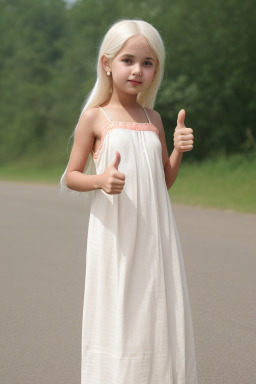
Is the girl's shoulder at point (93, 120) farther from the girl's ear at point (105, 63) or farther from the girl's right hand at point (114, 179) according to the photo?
the girl's right hand at point (114, 179)

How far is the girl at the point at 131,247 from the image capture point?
10.0 feet

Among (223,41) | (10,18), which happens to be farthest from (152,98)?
(10,18)

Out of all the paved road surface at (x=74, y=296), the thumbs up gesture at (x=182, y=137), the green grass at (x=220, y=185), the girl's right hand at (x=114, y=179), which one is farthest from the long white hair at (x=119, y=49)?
the green grass at (x=220, y=185)

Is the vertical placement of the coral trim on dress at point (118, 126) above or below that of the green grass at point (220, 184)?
below

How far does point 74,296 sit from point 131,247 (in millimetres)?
3277

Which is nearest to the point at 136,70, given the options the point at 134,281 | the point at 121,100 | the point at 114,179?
the point at 121,100

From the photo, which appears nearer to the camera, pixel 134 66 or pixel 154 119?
pixel 134 66

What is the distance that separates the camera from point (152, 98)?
3.40m

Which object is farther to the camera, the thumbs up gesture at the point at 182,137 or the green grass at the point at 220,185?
the green grass at the point at 220,185

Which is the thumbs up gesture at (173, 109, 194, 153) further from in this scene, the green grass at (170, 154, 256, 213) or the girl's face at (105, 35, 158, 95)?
the green grass at (170, 154, 256, 213)

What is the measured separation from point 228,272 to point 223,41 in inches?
756

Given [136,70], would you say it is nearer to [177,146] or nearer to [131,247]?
[177,146]

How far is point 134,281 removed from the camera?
306cm

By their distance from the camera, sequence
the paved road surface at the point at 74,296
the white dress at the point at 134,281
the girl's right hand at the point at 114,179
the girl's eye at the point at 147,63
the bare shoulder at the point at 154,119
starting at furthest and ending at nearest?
the paved road surface at the point at 74,296 → the bare shoulder at the point at 154,119 → the girl's eye at the point at 147,63 → the white dress at the point at 134,281 → the girl's right hand at the point at 114,179
